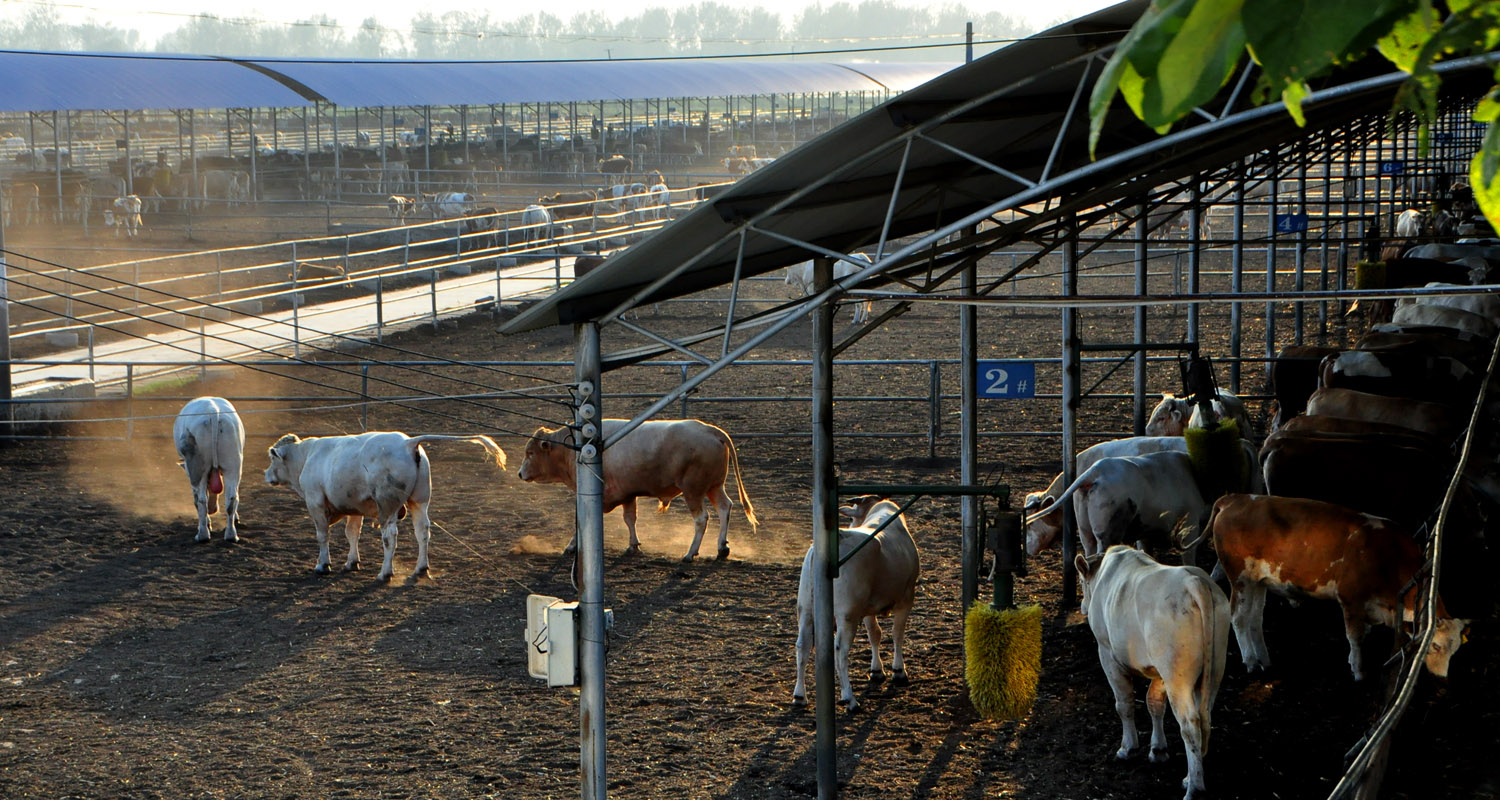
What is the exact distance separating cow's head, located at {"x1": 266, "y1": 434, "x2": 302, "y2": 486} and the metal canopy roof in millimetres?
6198

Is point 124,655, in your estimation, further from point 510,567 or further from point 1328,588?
point 1328,588

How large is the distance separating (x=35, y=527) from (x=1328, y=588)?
36.5ft

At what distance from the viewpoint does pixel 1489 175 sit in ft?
5.13

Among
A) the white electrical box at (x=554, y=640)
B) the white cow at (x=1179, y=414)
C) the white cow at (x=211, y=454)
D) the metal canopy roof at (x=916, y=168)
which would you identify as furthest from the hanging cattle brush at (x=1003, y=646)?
the white cow at (x=211, y=454)

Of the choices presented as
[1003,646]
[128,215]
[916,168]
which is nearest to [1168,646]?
[1003,646]

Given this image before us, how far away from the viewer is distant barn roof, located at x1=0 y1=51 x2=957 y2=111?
30906mm

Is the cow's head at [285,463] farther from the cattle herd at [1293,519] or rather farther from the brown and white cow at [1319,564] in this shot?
the brown and white cow at [1319,564]

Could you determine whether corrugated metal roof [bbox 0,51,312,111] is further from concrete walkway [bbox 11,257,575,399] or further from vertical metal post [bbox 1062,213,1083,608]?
vertical metal post [bbox 1062,213,1083,608]

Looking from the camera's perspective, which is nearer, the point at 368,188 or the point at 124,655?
the point at 124,655

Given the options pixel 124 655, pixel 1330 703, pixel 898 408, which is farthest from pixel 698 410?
pixel 1330 703

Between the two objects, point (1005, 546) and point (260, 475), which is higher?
point (1005, 546)

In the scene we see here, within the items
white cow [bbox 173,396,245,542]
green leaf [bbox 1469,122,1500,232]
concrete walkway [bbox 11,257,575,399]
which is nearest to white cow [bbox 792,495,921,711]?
white cow [bbox 173,396,245,542]

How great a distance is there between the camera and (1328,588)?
28.7 ft

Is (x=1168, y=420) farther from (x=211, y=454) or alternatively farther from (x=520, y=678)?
(x=211, y=454)
